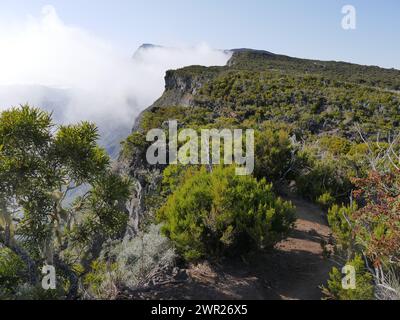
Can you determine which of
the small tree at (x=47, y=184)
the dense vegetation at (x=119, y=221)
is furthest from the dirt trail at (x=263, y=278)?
the small tree at (x=47, y=184)

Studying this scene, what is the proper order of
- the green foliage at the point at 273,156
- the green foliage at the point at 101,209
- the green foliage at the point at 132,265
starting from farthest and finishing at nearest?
the green foliage at the point at 273,156, the green foliage at the point at 101,209, the green foliage at the point at 132,265

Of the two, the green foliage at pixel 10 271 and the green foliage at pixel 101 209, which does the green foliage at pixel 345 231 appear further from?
the green foliage at pixel 10 271

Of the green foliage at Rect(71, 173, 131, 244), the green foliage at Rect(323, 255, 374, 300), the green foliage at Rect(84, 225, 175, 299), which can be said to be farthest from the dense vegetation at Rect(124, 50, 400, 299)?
the green foliage at Rect(71, 173, 131, 244)

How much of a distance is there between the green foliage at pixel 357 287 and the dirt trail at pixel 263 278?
753 millimetres

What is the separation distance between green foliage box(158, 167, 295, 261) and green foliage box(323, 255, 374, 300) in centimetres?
131

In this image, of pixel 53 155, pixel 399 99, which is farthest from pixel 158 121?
pixel 53 155

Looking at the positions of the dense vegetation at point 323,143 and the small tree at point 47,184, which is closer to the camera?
the dense vegetation at point 323,143

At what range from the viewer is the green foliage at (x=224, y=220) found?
6184mm

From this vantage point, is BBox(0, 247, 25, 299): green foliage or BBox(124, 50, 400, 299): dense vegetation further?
BBox(0, 247, 25, 299): green foliage

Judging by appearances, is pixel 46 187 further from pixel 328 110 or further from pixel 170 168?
pixel 328 110

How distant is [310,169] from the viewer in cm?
1173

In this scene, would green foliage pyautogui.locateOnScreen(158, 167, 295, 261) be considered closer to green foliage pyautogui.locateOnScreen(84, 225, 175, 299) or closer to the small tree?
green foliage pyautogui.locateOnScreen(84, 225, 175, 299)

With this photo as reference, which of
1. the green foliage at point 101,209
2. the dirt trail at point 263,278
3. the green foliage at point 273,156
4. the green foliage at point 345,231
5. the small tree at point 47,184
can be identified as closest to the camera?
the small tree at point 47,184

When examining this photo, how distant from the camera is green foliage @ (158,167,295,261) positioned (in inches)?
243
